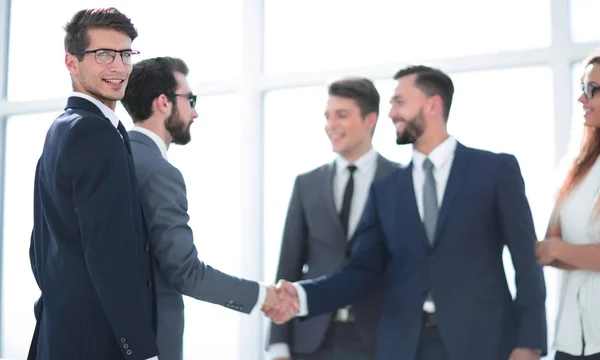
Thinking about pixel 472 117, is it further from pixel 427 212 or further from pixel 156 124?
pixel 156 124

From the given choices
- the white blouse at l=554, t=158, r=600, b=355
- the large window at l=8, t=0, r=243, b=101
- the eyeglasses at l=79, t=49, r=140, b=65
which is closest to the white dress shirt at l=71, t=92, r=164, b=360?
the eyeglasses at l=79, t=49, r=140, b=65

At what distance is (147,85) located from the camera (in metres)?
2.77


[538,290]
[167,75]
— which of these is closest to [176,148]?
[167,75]

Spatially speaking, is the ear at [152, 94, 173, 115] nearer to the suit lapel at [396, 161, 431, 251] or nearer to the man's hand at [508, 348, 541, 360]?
the suit lapel at [396, 161, 431, 251]

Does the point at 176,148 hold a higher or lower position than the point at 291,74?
lower

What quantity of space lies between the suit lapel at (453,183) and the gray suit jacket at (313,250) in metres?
0.57

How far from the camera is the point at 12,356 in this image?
554 cm

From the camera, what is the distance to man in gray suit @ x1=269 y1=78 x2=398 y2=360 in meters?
3.03

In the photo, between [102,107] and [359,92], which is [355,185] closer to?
[359,92]

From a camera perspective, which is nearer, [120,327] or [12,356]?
[120,327]

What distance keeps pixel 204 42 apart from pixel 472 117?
1835 millimetres

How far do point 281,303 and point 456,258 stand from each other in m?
0.75

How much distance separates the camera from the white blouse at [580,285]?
8.21 ft

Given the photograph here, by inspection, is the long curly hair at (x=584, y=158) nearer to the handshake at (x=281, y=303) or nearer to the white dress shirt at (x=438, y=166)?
the white dress shirt at (x=438, y=166)
